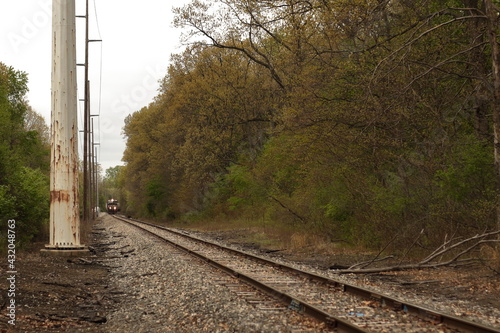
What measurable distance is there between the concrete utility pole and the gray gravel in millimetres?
2756

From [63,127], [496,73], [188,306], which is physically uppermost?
[496,73]

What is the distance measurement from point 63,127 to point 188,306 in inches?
331

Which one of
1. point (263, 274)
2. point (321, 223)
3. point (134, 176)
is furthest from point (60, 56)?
point (134, 176)

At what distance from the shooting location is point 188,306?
8.33 metres

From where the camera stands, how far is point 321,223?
20.1 meters

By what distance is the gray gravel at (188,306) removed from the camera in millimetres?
6997

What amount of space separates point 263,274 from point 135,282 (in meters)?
2.92

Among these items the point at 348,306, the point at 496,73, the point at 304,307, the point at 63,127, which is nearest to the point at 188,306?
the point at 304,307

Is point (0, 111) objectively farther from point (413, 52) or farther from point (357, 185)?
point (413, 52)

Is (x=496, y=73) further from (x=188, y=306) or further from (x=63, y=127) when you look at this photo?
(x=63, y=127)

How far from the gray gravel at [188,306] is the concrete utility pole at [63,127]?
9.04 feet

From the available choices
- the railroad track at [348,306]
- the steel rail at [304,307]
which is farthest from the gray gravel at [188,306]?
the railroad track at [348,306]

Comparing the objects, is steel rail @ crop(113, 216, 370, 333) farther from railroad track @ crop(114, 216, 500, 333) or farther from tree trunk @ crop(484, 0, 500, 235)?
Answer: tree trunk @ crop(484, 0, 500, 235)

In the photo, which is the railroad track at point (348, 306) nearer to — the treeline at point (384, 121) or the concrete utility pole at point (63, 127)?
the treeline at point (384, 121)
